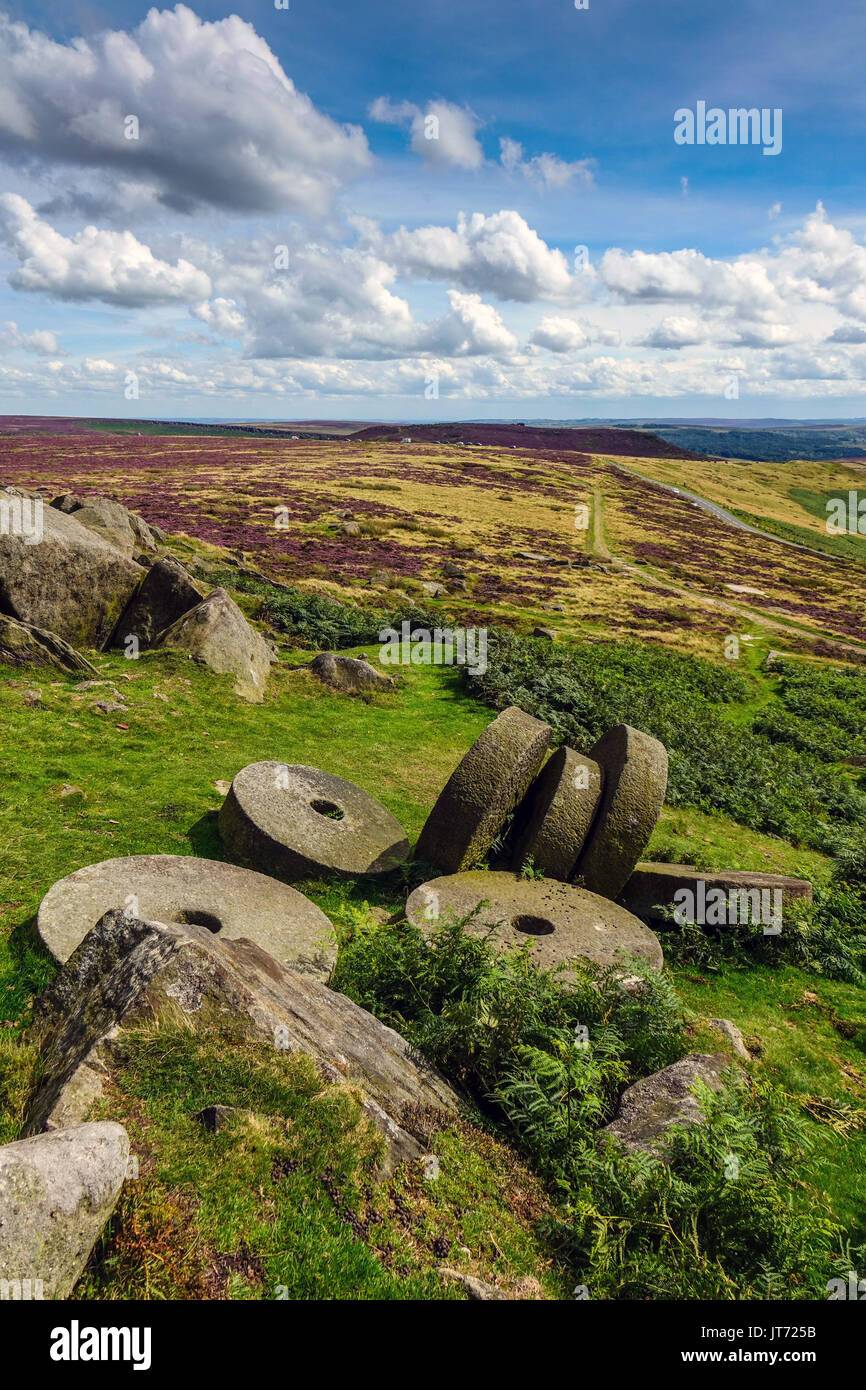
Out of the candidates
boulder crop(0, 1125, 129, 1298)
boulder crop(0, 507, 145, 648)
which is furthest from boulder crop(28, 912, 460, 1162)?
boulder crop(0, 507, 145, 648)

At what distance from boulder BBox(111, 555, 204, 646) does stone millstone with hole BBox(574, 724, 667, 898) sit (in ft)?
47.2

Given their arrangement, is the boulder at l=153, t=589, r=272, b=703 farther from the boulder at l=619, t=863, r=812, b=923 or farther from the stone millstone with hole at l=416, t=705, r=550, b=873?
the boulder at l=619, t=863, r=812, b=923

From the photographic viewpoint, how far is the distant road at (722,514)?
99.7 m

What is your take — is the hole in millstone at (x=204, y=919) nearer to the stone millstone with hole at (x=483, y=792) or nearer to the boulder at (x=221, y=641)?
the stone millstone with hole at (x=483, y=792)

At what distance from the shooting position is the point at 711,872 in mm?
13164

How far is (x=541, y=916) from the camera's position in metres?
10.9

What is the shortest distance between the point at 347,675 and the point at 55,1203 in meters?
18.7

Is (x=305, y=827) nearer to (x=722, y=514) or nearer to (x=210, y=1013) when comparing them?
(x=210, y=1013)

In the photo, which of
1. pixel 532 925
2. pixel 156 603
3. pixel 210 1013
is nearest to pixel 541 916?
pixel 532 925

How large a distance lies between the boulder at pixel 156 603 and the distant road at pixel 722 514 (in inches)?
3678

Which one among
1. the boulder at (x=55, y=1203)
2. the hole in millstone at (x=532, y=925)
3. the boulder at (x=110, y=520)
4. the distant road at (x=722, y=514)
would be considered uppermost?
the distant road at (x=722, y=514)

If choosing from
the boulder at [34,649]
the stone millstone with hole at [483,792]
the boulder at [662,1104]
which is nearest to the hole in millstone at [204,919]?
the stone millstone with hole at [483,792]
